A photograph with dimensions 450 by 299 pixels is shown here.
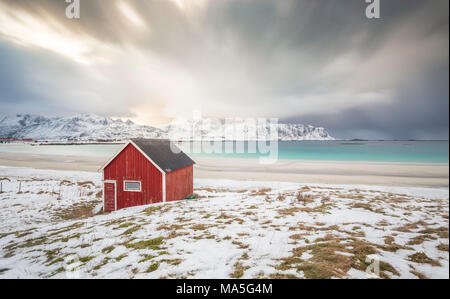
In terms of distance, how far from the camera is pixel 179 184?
15.8 m

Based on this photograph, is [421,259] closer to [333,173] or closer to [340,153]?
[333,173]

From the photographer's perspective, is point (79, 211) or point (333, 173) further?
point (333, 173)

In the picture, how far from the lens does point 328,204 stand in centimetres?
992

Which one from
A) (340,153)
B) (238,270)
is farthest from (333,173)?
(340,153)

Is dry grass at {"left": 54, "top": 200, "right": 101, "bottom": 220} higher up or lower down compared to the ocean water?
lower down

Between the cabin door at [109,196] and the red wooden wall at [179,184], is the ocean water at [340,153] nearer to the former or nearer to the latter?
the cabin door at [109,196]

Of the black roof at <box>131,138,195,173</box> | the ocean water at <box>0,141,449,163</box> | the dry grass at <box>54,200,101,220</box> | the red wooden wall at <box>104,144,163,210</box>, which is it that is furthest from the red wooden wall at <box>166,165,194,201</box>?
the ocean water at <box>0,141,449,163</box>

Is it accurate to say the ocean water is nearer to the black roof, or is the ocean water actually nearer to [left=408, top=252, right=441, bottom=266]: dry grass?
[left=408, top=252, right=441, bottom=266]: dry grass

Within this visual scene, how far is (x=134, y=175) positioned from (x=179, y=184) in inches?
148

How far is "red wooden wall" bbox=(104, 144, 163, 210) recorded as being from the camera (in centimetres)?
1374

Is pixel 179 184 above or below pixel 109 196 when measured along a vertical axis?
above

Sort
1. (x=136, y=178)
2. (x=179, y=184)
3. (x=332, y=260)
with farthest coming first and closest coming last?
(x=179, y=184) → (x=136, y=178) → (x=332, y=260)
